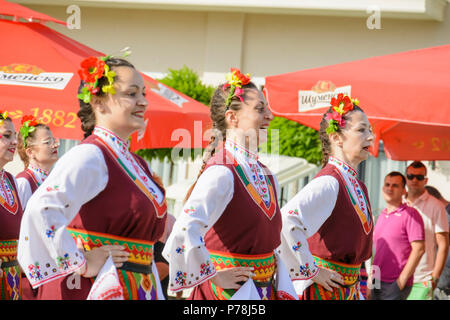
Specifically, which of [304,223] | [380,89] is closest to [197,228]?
[304,223]

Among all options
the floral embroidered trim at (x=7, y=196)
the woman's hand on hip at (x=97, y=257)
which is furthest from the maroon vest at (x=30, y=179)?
the woman's hand on hip at (x=97, y=257)

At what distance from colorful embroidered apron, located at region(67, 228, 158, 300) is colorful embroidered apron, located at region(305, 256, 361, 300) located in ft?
4.07

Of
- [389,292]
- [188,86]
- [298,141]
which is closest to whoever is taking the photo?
[389,292]

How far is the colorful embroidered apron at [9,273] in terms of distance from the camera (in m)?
4.15

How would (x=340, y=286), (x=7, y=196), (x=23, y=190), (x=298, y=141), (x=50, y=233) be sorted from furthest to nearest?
(x=298, y=141), (x=23, y=190), (x=7, y=196), (x=340, y=286), (x=50, y=233)

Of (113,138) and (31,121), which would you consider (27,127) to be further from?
(113,138)

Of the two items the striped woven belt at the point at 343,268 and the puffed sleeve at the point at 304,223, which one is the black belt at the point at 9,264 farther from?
the striped woven belt at the point at 343,268

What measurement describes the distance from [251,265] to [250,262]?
0.05 feet

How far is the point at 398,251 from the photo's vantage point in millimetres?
5789

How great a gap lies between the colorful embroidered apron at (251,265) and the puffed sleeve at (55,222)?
0.80m

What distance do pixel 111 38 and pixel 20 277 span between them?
817 cm

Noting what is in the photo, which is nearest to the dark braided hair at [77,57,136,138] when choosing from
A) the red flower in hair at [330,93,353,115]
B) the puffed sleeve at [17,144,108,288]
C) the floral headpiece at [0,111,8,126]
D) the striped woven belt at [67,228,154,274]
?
the puffed sleeve at [17,144,108,288]
